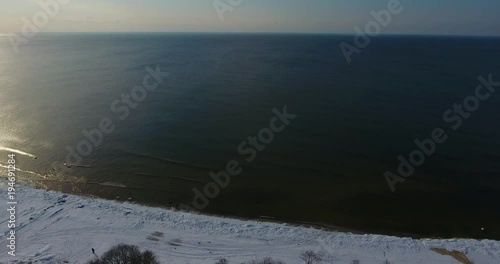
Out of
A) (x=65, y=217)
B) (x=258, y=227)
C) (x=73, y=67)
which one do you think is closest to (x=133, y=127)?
(x=65, y=217)

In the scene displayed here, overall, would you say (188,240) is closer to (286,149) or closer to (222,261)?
(222,261)

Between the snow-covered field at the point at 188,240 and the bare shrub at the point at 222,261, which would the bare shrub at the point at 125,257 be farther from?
the bare shrub at the point at 222,261

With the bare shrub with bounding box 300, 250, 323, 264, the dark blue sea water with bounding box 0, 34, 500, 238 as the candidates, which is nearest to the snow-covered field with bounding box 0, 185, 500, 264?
the bare shrub with bounding box 300, 250, 323, 264

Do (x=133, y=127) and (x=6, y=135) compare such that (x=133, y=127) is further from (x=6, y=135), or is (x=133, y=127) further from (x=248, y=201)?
(x=248, y=201)

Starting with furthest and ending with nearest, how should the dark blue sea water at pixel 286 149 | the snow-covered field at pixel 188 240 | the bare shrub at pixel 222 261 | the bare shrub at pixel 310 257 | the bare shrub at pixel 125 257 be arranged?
the dark blue sea water at pixel 286 149, the snow-covered field at pixel 188 240, the bare shrub at pixel 310 257, the bare shrub at pixel 222 261, the bare shrub at pixel 125 257

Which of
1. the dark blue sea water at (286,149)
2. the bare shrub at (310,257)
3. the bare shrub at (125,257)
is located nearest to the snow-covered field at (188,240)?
the bare shrub at (310,257)
